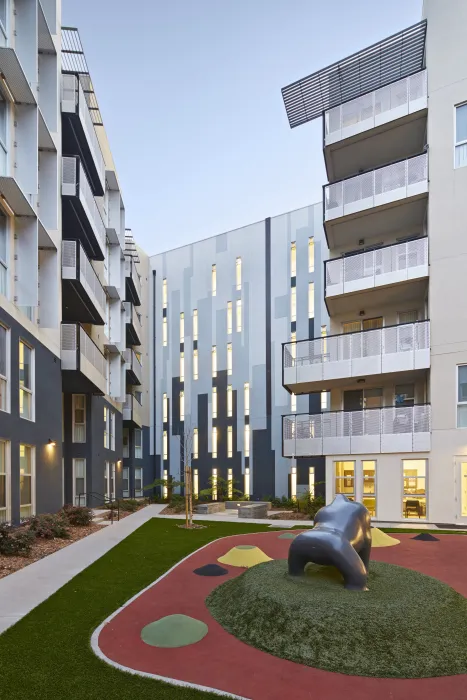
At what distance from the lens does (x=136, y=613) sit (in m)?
8.48

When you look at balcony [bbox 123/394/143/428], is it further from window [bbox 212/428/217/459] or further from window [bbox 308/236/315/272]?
window [bbox 308/236/315/272]

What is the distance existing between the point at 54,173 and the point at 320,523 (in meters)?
16.9

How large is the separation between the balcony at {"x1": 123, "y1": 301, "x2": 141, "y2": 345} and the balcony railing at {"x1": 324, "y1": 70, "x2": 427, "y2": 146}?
58.1 feet

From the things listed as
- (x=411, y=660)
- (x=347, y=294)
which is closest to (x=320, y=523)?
(x=411, y=660)

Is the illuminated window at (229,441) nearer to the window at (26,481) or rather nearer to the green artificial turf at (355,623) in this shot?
the window at (26,481)

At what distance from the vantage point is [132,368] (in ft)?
121

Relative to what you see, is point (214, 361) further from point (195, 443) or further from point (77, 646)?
point (77, 646)

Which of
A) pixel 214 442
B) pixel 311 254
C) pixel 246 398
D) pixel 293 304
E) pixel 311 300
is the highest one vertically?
pixel 311 254

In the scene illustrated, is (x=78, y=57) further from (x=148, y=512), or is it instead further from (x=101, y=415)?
(x=148, y=512)

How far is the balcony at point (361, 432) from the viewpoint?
67.7 ft

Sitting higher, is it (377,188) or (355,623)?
(377,188)

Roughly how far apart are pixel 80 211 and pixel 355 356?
13.4 metres

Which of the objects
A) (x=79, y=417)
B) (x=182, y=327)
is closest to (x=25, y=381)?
(x=79, y=417)

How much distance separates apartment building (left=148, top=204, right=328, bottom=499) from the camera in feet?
113
